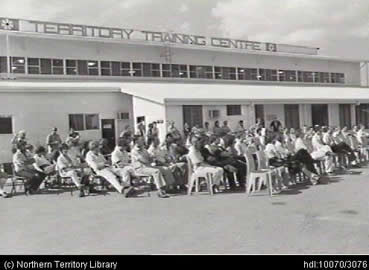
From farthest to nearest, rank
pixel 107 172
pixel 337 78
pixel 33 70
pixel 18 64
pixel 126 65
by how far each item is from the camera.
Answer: pixel 337 78
pixel 126 65
pixel 33 70
pixel 18 64
pixel 107 172

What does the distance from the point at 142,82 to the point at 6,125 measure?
259 inches

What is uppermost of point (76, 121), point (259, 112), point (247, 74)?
point (247, 74)

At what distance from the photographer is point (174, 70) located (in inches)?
740

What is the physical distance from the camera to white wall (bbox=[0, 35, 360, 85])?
15328 mm

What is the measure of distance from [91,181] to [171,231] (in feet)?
11.6

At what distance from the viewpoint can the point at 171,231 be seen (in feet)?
15.0

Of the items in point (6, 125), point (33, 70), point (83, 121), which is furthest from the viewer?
point (33, 70)

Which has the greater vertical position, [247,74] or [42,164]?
[247,74]

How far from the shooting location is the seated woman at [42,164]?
310 inches

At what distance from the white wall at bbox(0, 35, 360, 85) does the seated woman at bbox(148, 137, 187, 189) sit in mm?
8760

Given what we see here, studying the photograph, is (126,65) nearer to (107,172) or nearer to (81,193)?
(107,172)

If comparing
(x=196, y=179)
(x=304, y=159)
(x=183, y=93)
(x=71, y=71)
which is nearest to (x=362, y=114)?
(x=183, y=93)
